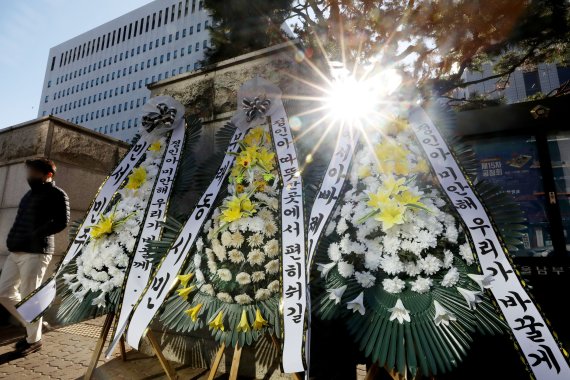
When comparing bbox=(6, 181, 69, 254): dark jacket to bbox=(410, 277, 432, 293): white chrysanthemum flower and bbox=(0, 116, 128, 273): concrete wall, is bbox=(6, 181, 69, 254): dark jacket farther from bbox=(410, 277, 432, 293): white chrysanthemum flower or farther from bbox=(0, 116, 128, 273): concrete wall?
bbox=(410, 277, 432, 293): white chrysanthemum flower

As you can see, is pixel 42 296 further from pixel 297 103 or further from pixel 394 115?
pixel 394 115

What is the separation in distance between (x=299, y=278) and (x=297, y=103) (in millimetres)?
1660

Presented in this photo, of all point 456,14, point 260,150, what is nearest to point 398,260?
point 260,150

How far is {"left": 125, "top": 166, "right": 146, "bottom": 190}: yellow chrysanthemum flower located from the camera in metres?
2.65

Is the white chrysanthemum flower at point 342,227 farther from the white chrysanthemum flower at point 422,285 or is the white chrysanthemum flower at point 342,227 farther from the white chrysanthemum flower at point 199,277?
the white chrysanthemum flower at point 199,277

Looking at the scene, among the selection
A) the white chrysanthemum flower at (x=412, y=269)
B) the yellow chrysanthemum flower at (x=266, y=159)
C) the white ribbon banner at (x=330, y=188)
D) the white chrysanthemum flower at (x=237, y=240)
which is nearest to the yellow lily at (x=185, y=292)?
the white chrysanthemum flower at (x=237, y=240)

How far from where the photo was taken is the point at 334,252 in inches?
67.4

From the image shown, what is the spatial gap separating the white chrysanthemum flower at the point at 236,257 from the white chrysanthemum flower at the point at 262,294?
0.69 feet

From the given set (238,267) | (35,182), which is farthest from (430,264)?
(35,182)

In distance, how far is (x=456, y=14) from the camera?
6.72m

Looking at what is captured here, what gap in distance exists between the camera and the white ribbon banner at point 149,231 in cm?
189

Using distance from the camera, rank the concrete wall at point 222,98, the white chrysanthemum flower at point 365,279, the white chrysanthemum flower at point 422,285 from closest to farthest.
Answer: the white chrysanthemum flower at point 422,285 < the white chrysanthemum flower at point 365,279 < the concrete wall at point 222,98

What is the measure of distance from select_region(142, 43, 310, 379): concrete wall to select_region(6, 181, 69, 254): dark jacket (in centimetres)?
154

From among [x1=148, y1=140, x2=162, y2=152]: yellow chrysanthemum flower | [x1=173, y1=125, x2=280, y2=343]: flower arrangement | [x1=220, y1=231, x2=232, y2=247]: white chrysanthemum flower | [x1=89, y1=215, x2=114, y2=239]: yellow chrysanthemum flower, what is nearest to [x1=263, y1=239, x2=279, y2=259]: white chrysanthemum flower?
[x1=173, y1=125, x2=280, y2=343]: flower arrangement
